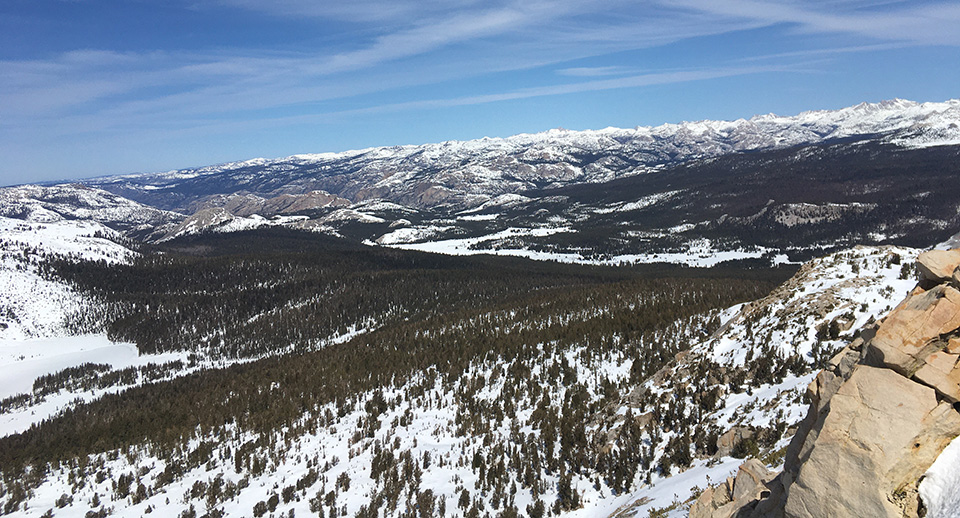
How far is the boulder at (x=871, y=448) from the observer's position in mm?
9836

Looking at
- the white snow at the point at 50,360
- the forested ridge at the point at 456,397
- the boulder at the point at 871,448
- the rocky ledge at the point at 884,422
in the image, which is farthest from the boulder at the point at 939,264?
the white snow at the point at 50,360

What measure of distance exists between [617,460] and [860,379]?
18.2 meters

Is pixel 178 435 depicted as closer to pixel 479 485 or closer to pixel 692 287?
pixel 479 485

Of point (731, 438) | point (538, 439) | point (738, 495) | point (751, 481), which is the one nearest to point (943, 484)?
point (751, 481)

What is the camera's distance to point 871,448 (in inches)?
398

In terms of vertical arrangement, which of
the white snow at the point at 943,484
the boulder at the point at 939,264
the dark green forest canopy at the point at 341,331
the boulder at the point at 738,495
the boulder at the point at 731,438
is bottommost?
the dark green forest canopy at the point at 341,331

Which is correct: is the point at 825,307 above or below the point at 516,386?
above

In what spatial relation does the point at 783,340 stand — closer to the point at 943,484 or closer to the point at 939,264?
the point at 939,264

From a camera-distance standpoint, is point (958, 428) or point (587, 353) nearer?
point (958, 428)

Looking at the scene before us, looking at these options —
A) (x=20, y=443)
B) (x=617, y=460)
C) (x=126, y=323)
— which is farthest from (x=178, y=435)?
(x=126, y=323)

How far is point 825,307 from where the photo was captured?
3491cm

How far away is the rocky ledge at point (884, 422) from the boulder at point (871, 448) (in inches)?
0.8

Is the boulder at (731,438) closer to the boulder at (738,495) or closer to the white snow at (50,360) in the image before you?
the boulder at (738,495)

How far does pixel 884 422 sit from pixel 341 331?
149246mm
